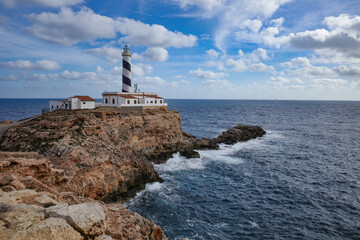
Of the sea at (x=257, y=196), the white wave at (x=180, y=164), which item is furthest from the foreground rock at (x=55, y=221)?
the white wave at (x=180, y=164)

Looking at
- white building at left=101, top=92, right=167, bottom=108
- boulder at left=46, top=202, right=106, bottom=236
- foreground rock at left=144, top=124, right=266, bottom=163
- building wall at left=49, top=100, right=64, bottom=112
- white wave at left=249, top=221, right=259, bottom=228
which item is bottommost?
white wave at left=249, top=221, right=259, bottom=228

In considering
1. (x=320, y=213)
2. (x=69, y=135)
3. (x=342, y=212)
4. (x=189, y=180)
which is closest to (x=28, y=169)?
(x=69, y=135)

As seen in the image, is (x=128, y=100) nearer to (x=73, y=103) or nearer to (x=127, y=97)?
(x=127, y=97)

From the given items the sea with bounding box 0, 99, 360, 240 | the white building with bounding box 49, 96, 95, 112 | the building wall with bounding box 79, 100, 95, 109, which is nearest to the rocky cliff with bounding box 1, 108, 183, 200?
the sea with bounding box 0, 99, 360, 240

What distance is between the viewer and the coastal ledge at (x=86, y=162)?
38.8 feet

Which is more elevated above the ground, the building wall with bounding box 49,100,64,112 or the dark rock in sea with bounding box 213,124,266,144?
the building wall with bounding box 49,100,64,112

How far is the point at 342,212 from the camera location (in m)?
21.9

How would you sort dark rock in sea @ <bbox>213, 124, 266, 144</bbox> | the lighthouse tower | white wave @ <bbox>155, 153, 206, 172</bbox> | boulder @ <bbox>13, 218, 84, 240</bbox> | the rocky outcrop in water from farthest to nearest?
dark rock in sea @ <bbox>213, 124, 266, 144</bbox> < the lighthouse tower < white wave @ <bbox>155, 153, 206, 172</bbox> < the rocky outcrop in water < boulder @ <bbox>13, 218, 84, 240</bbox>

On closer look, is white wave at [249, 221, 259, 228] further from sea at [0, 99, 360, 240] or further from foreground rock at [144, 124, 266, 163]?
foreground rock at [144, 124, 266, 163]

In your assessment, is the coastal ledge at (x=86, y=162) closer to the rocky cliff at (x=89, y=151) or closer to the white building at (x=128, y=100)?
the rocky cliff at (x=89, y=151)

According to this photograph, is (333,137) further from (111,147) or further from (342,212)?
(111,147)

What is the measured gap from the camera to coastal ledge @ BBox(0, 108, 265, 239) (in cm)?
1182

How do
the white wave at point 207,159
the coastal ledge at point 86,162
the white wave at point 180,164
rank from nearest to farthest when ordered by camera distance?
the coastal ledge at point 86,162 → the white wave at point 180,164 → the white wave at point 207,159

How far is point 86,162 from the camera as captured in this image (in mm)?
22703
